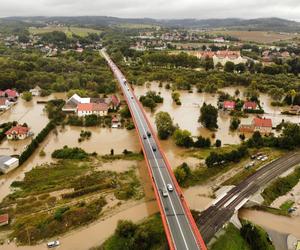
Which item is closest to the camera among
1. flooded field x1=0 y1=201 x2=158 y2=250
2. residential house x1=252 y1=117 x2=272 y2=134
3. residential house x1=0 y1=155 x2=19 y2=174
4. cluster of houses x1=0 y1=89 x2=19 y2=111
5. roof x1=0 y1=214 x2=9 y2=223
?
flooded field x1=0 y1=201 x2=158 y2=250

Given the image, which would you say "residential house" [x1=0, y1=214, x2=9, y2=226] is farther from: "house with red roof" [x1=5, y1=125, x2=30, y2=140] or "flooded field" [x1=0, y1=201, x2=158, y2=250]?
"house with red roof" [x1=5, y1=125, x2=30, y2=140]

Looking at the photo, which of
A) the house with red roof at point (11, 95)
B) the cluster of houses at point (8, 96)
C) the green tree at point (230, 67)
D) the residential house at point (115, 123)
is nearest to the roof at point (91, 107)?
the residential house at point (115, 123)

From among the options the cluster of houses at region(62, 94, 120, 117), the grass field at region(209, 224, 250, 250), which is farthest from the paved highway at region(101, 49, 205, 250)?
the cluster of houses at region(62, 94, 120, 117)

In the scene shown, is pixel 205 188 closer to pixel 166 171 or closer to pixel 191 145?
pixel 166 171

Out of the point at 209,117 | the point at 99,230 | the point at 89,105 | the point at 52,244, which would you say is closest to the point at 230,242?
the point at 99,230

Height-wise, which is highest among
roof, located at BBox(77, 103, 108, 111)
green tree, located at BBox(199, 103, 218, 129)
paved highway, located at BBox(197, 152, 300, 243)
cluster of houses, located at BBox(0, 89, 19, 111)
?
green tree, located at BBox(199, 103, 218, 129)

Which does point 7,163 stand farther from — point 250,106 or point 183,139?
point 250,106

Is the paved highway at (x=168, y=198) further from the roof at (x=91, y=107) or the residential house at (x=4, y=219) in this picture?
the residential house at (x=4, y=219)
